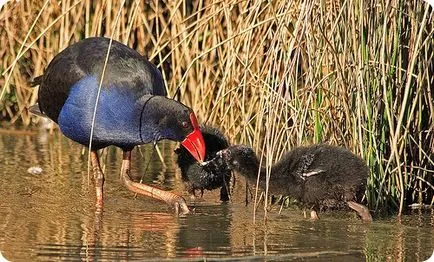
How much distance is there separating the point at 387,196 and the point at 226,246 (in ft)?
4.32

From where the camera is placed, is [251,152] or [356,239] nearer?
[356,239]

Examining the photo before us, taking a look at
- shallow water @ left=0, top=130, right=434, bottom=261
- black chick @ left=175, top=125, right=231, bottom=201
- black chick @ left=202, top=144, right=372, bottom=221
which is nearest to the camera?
shallow water @ left=0, top=130, right=434, bottom=261

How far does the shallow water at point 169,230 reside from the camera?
4.67m

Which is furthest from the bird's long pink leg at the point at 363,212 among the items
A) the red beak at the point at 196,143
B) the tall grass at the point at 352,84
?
the red beak at the point at 196,143

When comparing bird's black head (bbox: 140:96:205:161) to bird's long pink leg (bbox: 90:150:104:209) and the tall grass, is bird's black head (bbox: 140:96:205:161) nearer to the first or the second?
the tall grass

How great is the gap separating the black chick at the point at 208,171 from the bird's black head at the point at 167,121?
1.20 ft

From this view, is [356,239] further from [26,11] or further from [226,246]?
[26,11]

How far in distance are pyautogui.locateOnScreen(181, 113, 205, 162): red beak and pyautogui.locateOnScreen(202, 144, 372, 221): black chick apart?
1.11 ft

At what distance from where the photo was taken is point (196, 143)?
5.68 metres

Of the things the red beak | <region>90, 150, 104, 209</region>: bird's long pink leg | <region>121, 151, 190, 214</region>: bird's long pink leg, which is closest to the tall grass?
the red beak

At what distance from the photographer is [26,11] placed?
9.08 meters

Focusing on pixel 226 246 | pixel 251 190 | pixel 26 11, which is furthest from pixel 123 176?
pixel 26 11

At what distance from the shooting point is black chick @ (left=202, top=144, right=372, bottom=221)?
5.34m

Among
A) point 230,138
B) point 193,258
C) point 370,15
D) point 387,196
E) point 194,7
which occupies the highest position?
point 194,7
